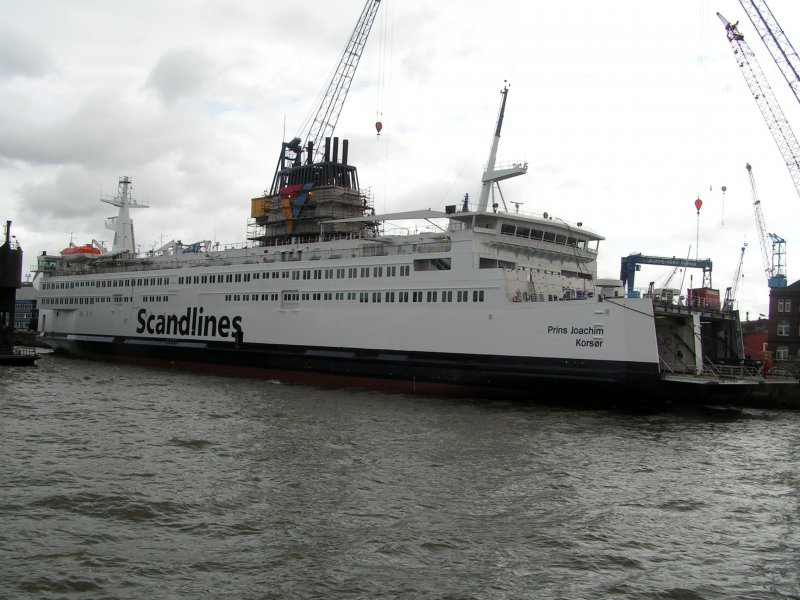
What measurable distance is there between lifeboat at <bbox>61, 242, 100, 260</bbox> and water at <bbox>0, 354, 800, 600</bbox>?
3826cm

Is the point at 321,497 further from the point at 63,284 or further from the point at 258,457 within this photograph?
the point at 63,284

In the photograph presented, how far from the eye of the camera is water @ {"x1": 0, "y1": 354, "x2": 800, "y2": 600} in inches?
400

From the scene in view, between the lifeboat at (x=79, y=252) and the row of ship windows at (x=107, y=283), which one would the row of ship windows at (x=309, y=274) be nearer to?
the row of ship windows at (x=107, y=283)

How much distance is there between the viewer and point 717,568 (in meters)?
10.9

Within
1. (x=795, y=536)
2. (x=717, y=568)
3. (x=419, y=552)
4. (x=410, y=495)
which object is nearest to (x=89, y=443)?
(x=410, y=495)

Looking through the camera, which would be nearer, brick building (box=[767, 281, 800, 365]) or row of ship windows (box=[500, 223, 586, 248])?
row of ship windows (box=[500, 223, 586, 248])

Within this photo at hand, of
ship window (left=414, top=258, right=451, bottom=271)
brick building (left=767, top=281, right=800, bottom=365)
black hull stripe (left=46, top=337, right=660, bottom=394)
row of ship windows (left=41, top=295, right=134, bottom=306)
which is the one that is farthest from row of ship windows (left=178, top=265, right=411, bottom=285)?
brick building (left=767, top=281, right=800, bottom=365)

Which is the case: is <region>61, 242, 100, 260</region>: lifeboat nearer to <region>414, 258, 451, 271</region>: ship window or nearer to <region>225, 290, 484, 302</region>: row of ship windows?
<region>225, 290, 484, 302</region>: row of ship windows

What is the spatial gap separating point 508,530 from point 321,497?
415 centimetres

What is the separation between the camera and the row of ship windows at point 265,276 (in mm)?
35125

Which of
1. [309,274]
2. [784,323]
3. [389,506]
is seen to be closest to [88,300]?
[309,274]

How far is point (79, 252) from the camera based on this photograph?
65375 millimetres

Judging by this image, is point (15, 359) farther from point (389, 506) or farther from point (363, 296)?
point (389, 506)

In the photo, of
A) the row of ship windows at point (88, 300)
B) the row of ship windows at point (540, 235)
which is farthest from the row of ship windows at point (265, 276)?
the row of ship windows at point (540, 235)
